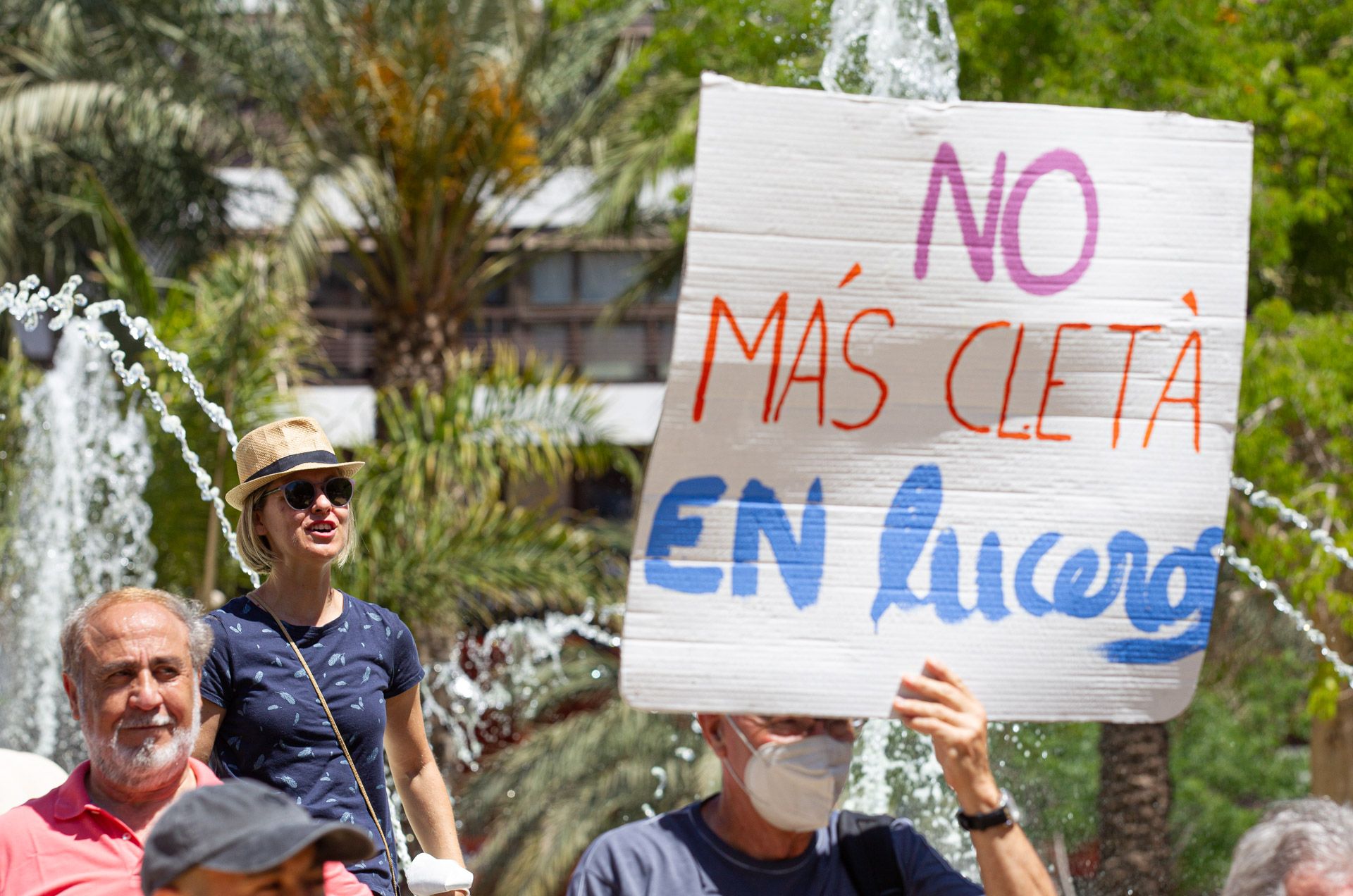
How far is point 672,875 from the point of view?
2309 mm

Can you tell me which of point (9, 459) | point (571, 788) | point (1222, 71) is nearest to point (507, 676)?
point (571, 788)

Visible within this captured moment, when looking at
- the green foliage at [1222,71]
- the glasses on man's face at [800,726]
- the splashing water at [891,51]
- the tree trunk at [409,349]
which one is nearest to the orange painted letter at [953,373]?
the glasses on man's face at [800,726]

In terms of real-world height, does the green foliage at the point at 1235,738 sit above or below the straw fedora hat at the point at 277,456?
below

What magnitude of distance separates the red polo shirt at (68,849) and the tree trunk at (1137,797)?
7.68 meters

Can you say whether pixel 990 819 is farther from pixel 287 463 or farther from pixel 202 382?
pixel 202 382

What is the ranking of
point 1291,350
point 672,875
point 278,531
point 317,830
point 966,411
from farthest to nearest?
point 1291,350
point 278,531
point 966,411
point 672,875
point 317,830

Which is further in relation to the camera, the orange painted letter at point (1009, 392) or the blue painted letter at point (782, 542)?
the orange painted letter at point (1009, 392)

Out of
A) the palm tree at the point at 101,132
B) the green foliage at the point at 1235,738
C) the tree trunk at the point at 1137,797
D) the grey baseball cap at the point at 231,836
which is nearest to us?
the grey baseball cap at the point at 231,836

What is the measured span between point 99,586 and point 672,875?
7146 millimetres

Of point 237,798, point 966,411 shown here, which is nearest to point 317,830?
point 237,798

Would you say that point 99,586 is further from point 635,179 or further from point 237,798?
point 237,798

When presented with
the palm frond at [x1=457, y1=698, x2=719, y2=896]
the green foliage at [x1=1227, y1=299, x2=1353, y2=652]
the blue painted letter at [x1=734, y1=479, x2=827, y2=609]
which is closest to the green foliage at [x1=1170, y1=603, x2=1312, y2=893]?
the green foliage at [x1=1227, y1=299, x2=1353, y2=652]

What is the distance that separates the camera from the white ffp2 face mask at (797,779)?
7.50ft

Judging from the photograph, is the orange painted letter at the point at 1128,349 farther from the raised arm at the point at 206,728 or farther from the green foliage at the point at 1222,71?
the green foliage at the point at 1222,71
